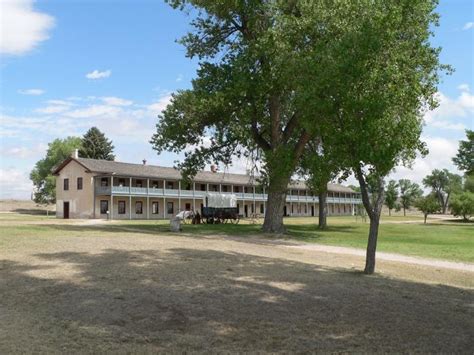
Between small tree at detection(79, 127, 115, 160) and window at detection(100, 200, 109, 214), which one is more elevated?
small tree at detection(79, 127, 115, 160)

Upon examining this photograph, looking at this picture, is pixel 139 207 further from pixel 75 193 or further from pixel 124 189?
pixel 75 193

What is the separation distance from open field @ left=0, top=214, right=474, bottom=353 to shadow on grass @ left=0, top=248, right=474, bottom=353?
0.06ft

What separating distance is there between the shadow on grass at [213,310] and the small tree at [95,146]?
71951mm

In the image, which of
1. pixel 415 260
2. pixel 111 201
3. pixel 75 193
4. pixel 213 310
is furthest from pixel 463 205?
pixel 213 310

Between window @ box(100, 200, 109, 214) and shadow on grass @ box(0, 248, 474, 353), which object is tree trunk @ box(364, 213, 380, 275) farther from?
window @ box(100, 200, 109, 214)

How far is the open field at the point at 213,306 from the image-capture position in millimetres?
7020

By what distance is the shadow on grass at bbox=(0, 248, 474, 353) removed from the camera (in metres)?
7.00

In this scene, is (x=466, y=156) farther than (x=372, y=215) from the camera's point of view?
Yes

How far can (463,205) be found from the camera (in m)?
81.4

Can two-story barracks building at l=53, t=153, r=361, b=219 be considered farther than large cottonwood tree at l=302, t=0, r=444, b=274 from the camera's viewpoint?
Yes

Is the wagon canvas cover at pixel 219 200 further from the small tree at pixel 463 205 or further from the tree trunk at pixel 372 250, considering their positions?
the small tree at pixel 463 205

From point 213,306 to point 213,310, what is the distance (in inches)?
9.5

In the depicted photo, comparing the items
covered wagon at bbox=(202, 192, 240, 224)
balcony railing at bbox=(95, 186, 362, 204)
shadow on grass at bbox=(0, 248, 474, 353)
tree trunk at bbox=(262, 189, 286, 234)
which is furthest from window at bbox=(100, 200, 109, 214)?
shadow on grass at bbox=(0, 248, 474, 353)

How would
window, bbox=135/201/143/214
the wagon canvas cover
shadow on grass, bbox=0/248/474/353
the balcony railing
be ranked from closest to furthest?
1. shadow on grass, bbox=0/248/474/353
2. the wagon canvas cover
3. the balcony railing
4. window, bbox=135/201/143/214
